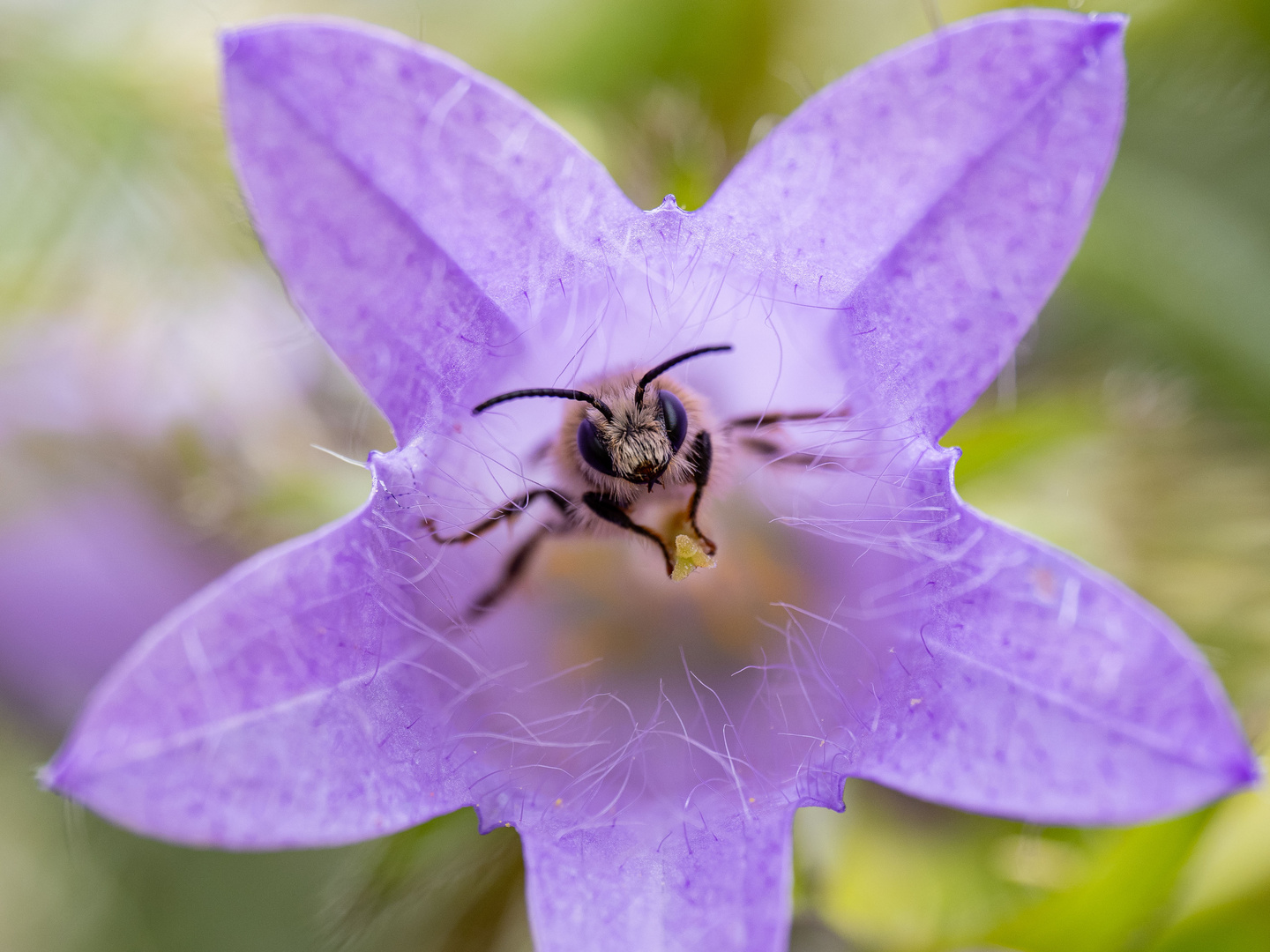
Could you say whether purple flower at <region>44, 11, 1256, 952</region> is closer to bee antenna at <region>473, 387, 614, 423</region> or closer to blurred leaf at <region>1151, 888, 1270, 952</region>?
bee antenna at <region>473, 387, 614, 423</region>

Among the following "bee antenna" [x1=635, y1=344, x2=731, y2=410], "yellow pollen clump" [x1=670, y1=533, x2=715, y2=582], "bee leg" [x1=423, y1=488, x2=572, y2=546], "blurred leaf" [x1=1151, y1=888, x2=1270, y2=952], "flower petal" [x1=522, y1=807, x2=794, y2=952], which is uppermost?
"bee antenna" [x1=635, y1=344, x2=731, y2=410]

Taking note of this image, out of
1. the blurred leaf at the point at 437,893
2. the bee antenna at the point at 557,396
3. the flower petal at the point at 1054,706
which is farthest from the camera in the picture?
the blurred leaf at the point at 437,893

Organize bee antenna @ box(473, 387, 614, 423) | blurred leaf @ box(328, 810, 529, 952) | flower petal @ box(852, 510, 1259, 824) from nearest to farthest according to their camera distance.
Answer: flower petal @ box(852, 510, 1259, 824) → bee antenna @ box(473, 387, 614, 423) → blurred leaf @ box(328, 810, 529, 952)

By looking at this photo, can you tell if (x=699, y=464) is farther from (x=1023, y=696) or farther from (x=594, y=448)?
(x=1023, y=696)

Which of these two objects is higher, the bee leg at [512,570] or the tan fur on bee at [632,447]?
the tan fur on bee at [632,447]

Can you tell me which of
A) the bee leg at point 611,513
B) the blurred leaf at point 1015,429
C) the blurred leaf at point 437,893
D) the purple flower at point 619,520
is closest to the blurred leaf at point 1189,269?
the blurred leaf at point 1015,429

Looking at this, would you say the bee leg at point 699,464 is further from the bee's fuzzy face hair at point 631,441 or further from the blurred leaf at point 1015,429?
the blurred leaf at point 1015,429

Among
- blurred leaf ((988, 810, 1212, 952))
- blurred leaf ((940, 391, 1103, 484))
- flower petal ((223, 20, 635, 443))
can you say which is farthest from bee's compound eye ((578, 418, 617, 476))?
blurred leaf ((988, 810, 1212, 952))

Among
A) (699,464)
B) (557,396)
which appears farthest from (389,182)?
(699,464)
